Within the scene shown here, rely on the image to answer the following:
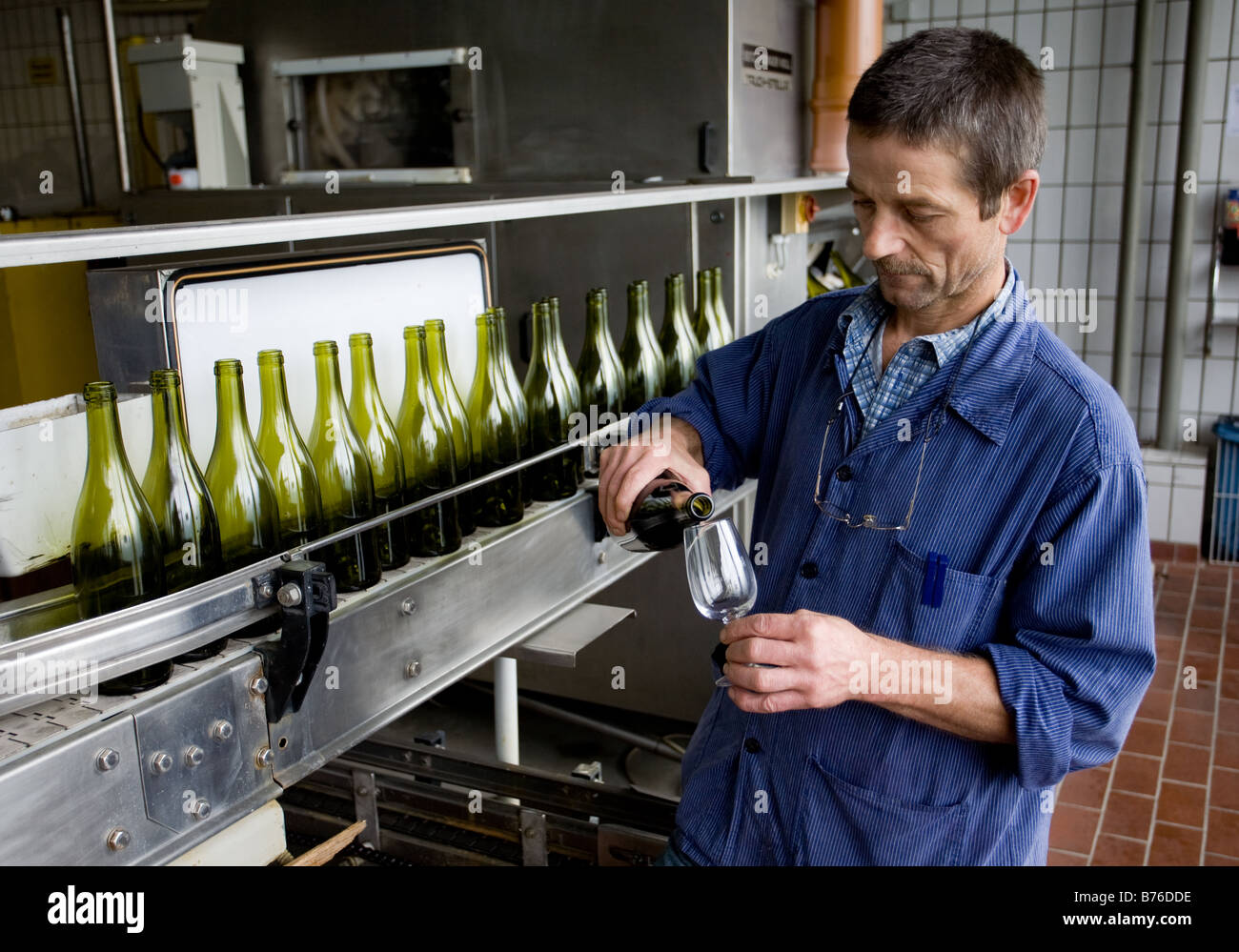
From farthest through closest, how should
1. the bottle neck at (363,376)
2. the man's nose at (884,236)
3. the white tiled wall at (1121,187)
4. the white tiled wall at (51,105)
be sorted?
the white tiled wall at (51,105), the white tiled wall at (1121,187), the bottle neck at (363,376), the man's nose at (884,236)

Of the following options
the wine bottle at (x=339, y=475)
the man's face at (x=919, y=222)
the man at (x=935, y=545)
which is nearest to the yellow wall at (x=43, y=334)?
the wine bottle at (x=339, y=475)

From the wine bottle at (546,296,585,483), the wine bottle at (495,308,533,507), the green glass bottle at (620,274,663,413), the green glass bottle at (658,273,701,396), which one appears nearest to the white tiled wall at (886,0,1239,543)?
the green glass bottle at (658,273,701,396)

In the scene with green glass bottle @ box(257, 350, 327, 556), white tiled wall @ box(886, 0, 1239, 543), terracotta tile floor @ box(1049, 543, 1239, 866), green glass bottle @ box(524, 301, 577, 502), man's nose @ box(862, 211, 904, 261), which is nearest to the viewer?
man's nose @ box(862, 211, 904, 261)

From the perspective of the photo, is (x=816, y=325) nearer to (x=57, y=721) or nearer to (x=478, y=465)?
(x=478, y=465)

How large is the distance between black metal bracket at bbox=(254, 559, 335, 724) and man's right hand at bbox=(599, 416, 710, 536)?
464mm

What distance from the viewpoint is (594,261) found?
288 centimetres

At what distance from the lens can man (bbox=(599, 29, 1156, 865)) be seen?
116 cm

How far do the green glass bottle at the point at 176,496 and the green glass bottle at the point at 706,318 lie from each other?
1.33 meters

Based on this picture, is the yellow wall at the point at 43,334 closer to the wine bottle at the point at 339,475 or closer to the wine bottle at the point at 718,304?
the wine bottle at the point at 718,304

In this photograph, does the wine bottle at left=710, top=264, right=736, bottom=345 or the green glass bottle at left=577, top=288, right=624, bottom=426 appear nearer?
the green glass bottle at left=577, top=288, right=624, bottom=426

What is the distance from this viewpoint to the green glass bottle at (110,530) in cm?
112

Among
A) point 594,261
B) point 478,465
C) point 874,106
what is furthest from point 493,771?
point 594,261

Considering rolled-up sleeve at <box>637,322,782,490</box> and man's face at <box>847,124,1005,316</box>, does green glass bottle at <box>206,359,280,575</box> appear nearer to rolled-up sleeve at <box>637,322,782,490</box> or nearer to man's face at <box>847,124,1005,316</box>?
rolled-up sleeve at <box>637,322,782,490</box>
